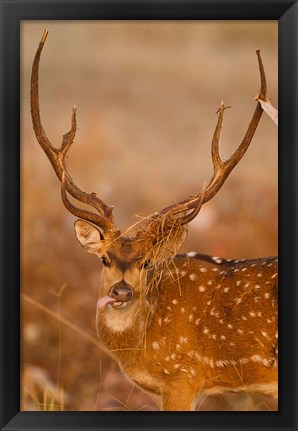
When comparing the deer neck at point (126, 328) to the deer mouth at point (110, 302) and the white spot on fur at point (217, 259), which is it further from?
the white spot on fur at point (217, 259)


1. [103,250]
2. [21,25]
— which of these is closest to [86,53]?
[21,25]

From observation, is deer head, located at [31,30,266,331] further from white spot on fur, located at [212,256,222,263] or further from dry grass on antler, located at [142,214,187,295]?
white spot on fur, located at [212,256,222,263]

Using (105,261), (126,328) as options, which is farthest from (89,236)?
(126,328)

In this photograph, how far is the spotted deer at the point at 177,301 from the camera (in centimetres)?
777

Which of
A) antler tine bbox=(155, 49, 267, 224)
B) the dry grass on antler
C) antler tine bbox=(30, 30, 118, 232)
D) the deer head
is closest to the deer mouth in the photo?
the deer head

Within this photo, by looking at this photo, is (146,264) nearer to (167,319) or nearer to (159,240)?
(159,240)

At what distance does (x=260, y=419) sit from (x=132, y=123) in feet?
4.54

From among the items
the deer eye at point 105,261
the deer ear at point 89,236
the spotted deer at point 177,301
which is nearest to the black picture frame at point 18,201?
the spotted deer at point 177,301

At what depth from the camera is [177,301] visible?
7.88 metres

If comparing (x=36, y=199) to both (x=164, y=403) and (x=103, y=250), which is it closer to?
(x=103, y=250)

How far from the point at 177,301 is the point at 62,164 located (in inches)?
30.6

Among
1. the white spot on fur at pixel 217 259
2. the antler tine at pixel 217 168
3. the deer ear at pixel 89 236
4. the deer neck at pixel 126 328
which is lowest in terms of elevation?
the deer neck at pixel 126 328

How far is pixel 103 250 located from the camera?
7777 mm

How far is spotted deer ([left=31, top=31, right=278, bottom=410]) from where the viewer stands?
306 inches
